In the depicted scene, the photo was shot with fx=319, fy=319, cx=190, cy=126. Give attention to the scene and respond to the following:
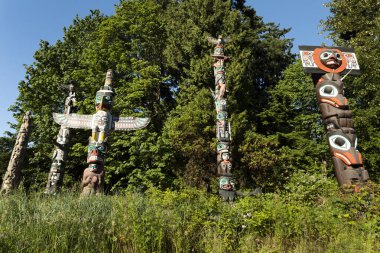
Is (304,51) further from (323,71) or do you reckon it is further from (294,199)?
(294,199)

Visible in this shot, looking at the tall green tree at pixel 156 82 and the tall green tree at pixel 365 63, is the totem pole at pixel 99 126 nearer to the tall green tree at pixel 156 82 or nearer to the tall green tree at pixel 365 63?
the tall green tree at pixel 156 82

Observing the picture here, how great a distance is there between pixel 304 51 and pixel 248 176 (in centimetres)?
797

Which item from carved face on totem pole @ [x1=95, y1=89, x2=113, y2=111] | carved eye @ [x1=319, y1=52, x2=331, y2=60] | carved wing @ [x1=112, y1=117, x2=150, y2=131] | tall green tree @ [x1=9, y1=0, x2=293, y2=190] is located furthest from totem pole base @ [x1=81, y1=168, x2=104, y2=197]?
carved eye @ [x1=319, y1=52, x2=331, y2=60]

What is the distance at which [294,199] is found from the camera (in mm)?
6848

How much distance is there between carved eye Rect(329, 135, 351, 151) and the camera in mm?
9477

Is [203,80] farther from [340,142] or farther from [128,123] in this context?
[340,142]

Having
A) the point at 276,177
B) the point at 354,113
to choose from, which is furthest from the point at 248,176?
the point at 354,113

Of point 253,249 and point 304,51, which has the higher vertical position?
point 304,51

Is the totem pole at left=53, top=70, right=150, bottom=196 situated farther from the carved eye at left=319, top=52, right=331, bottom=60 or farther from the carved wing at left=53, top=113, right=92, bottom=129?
the carved eye at left=319, top=52, right=331, bottom=60

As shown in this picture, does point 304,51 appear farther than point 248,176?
No

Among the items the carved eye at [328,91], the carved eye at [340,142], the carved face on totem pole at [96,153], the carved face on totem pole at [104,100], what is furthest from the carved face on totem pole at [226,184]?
the carved face on totem pole at [104,100]

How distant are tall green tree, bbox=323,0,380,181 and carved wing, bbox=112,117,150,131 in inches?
466

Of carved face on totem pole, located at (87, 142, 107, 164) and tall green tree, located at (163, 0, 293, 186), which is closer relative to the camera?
carved face on totem pole, located at (87, 142, 107, 164)

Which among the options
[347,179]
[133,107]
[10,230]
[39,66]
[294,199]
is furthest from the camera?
[39,66]
